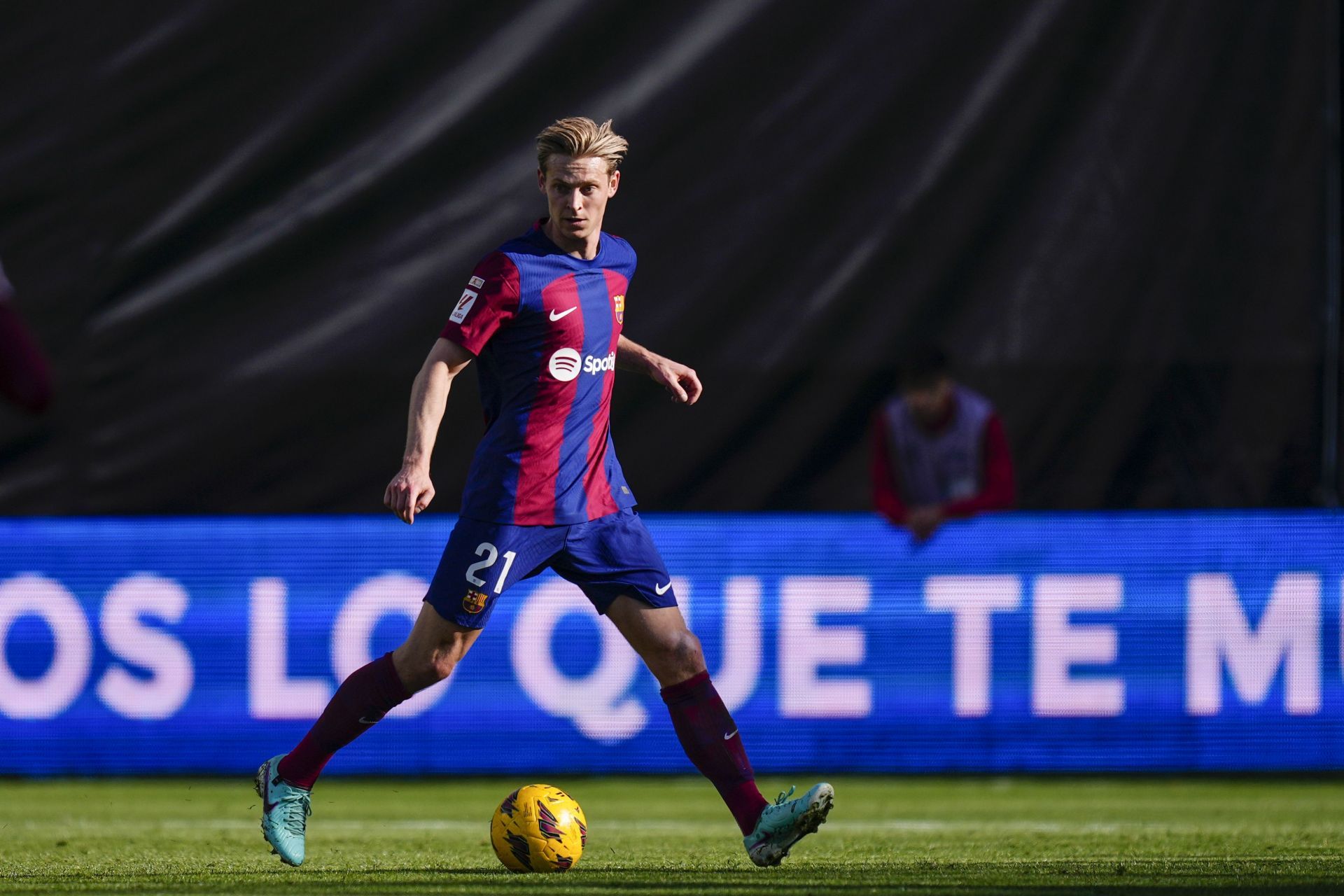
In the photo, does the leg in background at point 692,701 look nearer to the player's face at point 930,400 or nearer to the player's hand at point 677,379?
the player's hand at point 677,379

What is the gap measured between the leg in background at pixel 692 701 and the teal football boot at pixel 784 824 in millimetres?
60

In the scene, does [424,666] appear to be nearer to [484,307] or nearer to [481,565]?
[481,565]

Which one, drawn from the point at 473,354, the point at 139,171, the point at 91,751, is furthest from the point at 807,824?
the point at 139,171

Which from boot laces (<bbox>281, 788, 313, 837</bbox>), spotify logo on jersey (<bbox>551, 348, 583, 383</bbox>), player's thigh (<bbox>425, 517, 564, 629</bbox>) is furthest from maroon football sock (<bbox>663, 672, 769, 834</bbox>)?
boot laces (<bbox>281, 788, 313, 837</bbox>)

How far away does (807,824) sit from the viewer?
4.40 meters

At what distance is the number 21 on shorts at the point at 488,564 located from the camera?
446cm

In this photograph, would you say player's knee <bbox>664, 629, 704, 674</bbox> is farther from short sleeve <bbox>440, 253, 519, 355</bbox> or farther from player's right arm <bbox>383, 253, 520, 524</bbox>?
short sleeve <bbox>440, 253, 519, 355</bbox>

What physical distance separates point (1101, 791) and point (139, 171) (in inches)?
185

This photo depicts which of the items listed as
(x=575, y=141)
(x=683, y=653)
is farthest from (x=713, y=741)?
(x=575, y=141)

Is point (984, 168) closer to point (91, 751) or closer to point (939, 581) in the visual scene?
point (939, 581)

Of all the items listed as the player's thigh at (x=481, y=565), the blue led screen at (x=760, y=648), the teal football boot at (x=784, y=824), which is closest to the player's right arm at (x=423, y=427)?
the player's thigh at (x=481, y=565)

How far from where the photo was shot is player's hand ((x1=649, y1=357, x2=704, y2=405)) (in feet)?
15.8

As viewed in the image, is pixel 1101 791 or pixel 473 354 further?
pixel 1101 791

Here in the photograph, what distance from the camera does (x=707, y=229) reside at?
7965 millimetres
